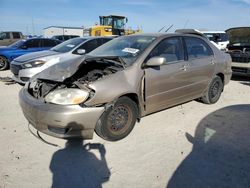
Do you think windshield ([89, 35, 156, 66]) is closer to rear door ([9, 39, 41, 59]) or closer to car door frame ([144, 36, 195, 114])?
car door frame ([144, 36, 195, 114])

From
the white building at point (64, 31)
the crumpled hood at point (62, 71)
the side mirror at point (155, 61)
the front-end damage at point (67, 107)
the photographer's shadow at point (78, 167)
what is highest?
the side mirror at point (155, 61)

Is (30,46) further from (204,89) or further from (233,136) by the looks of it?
(233,136)

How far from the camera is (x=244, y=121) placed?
4430 mm

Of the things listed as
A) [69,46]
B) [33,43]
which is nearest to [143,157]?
[69,46]

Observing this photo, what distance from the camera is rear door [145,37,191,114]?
3852 mm

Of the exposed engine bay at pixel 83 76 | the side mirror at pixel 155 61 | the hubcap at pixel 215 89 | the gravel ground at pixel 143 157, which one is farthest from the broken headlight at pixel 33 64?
the hubcap at pixel 215 89

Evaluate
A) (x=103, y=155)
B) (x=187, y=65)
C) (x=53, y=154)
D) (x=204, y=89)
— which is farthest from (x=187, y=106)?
(x=53, y=154)

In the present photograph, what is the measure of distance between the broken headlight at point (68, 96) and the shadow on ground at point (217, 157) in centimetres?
148

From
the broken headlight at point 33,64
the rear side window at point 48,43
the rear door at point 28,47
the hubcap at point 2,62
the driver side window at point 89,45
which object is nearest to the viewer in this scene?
the broken headlight at point 33,64

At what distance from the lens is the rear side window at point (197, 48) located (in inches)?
180

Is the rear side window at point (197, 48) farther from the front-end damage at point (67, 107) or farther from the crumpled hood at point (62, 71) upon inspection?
the crumpled hood at point (62, 71)

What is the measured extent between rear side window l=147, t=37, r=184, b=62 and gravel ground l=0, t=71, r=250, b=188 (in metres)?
1.15

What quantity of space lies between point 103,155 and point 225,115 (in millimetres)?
2813

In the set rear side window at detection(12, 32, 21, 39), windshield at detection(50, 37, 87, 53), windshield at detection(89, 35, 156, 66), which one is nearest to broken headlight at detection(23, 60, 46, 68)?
windshield at detection(50, 37, 87, 53)
